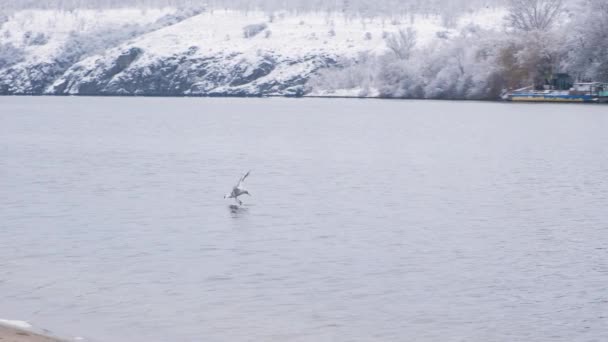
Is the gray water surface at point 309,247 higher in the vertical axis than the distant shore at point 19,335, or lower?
lower

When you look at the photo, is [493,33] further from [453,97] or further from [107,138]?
[107,138]

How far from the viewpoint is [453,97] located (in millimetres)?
141375

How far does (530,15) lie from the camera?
141m

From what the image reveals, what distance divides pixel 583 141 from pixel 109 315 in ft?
156

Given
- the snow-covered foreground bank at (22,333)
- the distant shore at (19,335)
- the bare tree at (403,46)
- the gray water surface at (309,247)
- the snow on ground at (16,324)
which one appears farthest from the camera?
the bare tree at (403,46)

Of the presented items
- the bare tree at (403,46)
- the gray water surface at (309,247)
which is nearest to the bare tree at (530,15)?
the bare tree at (403,46)

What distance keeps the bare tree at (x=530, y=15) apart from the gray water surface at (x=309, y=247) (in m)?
91.7

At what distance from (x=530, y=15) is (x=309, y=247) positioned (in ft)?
401

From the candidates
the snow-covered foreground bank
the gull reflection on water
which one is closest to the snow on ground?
the snow-covered foreground bank

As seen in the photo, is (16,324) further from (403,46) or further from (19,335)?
(403,46)

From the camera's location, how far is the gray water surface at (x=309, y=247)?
58.8 ft

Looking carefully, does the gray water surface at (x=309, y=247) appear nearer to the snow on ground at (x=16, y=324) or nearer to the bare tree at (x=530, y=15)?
the snow on ground at (x=16, y=324)

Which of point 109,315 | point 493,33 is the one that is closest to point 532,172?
point 109,315

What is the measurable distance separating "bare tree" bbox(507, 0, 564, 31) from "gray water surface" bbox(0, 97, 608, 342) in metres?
91.7
